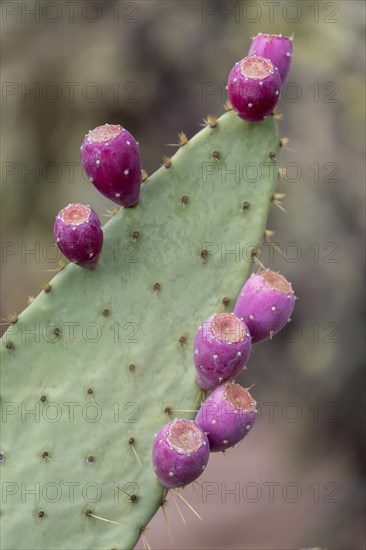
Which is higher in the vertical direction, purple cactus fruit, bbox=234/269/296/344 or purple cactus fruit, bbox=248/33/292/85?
purple cactus fruit, bbox=248/33/292/85

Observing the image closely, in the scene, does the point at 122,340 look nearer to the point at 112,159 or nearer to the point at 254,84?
the point at 112,159

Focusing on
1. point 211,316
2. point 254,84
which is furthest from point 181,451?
point 254,84

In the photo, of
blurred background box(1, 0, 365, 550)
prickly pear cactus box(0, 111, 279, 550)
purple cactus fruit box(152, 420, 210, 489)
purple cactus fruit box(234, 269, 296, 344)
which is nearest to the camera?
purple cactus fruit box(152, 420, 210, 489)

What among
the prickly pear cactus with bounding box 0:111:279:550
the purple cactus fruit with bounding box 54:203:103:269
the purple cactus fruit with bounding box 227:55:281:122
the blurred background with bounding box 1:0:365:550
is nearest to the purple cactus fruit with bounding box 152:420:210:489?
the prickly pear cactus with bounding box 0:111:279:550

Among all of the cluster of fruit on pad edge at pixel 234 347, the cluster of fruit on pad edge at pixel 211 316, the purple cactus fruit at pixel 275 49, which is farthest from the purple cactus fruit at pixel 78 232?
the purple cactus fruit at pixel 275 49

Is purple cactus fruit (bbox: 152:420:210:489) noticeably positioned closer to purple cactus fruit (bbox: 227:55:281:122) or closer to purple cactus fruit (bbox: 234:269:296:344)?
purple cactus fruit (bbox: 234:269:296:344)

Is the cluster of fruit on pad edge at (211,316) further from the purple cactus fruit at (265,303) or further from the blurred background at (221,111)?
the blurred background at (221,111)

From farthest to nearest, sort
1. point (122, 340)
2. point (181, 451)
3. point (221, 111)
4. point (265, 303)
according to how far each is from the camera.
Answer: point (221, 111)
point (122, 340)
point (265, 303)
point (181, 451)
